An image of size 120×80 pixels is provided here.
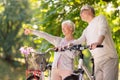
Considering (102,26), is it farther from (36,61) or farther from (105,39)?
(36,61)

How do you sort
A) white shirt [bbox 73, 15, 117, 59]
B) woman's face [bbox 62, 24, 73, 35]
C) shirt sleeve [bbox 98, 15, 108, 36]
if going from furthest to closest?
woman's face [bbox 62, 24, 73, 35] < white shirt [bbox 73, 15, 117, 59] < shirt sleeve [bbox 98, 15, 108, 36]

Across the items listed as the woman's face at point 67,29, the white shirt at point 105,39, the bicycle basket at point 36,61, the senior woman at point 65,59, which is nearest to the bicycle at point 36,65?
the bicycle basket at point 36,61

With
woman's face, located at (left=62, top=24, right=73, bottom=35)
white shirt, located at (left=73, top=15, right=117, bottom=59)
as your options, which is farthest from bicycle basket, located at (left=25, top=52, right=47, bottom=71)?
white shirt, located at (left=73, top=15, right=117, bottom=59)

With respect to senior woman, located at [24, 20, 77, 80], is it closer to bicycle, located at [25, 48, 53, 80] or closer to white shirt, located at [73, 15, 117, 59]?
bicycle, located at [25, 48, 53, 80]

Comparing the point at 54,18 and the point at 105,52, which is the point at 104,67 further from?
the point at 54,18

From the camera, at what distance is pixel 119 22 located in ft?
30.9

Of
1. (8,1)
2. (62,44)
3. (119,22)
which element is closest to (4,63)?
(8,1)

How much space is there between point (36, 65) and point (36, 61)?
0.24 feet

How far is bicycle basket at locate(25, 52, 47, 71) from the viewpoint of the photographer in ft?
17.3

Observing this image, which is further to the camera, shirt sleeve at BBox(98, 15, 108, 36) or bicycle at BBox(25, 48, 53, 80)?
bicycle at BBox(25, 48, 53, 80)

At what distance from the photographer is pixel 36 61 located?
5285 millimetres

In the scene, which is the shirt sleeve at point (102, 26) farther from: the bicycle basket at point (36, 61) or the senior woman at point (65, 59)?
the bicycle basket at point (36, 61)

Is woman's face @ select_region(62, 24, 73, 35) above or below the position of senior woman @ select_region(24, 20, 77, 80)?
above

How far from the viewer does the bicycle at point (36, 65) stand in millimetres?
5266
